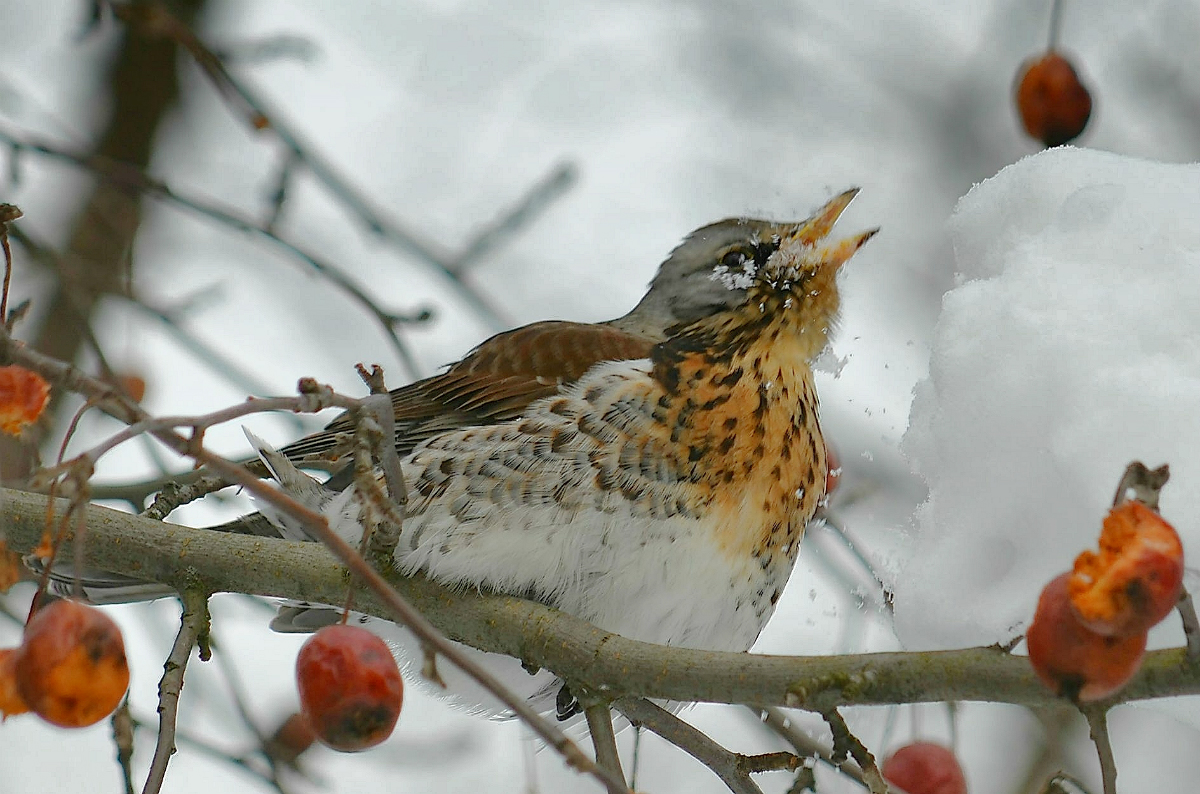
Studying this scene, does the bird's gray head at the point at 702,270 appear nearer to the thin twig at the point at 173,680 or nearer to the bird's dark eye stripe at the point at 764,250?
the bird's dark eye stripe at the point at 764,250

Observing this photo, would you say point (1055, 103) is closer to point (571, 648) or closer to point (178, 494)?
point (571, 648)

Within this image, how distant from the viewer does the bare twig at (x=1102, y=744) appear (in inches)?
48.3

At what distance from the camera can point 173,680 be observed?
1.73 metres

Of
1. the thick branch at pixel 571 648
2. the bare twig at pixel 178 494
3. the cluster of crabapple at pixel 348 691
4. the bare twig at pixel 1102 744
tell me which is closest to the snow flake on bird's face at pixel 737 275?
the thick branch at pixel 571 648

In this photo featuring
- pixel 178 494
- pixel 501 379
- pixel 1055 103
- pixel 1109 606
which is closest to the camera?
pixel 1109 606

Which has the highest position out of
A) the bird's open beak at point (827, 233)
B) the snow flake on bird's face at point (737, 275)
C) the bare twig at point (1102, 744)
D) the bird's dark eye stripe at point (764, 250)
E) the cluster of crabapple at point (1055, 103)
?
the cluster of crabapple at point (1055, 103)

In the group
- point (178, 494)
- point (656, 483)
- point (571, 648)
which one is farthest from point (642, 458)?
point (178, 494)

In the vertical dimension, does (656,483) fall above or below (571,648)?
above

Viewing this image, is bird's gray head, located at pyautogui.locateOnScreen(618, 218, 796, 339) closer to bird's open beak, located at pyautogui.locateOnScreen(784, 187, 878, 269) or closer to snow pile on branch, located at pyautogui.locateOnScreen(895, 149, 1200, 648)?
bird's open beak, located at pyautogui.locateOnScreen(784, 187, 878, 269)

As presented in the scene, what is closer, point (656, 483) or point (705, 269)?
point (656, 483)

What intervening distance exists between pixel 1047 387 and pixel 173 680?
1140 mm

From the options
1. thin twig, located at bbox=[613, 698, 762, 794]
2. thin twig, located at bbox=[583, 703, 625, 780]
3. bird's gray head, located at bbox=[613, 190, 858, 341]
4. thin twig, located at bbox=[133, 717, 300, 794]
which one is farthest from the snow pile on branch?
thin twig, located at bbox=[133, 717, 300, 794]

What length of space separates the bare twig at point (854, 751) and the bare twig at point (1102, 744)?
1.02 ft

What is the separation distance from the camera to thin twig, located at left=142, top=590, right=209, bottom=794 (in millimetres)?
1492
